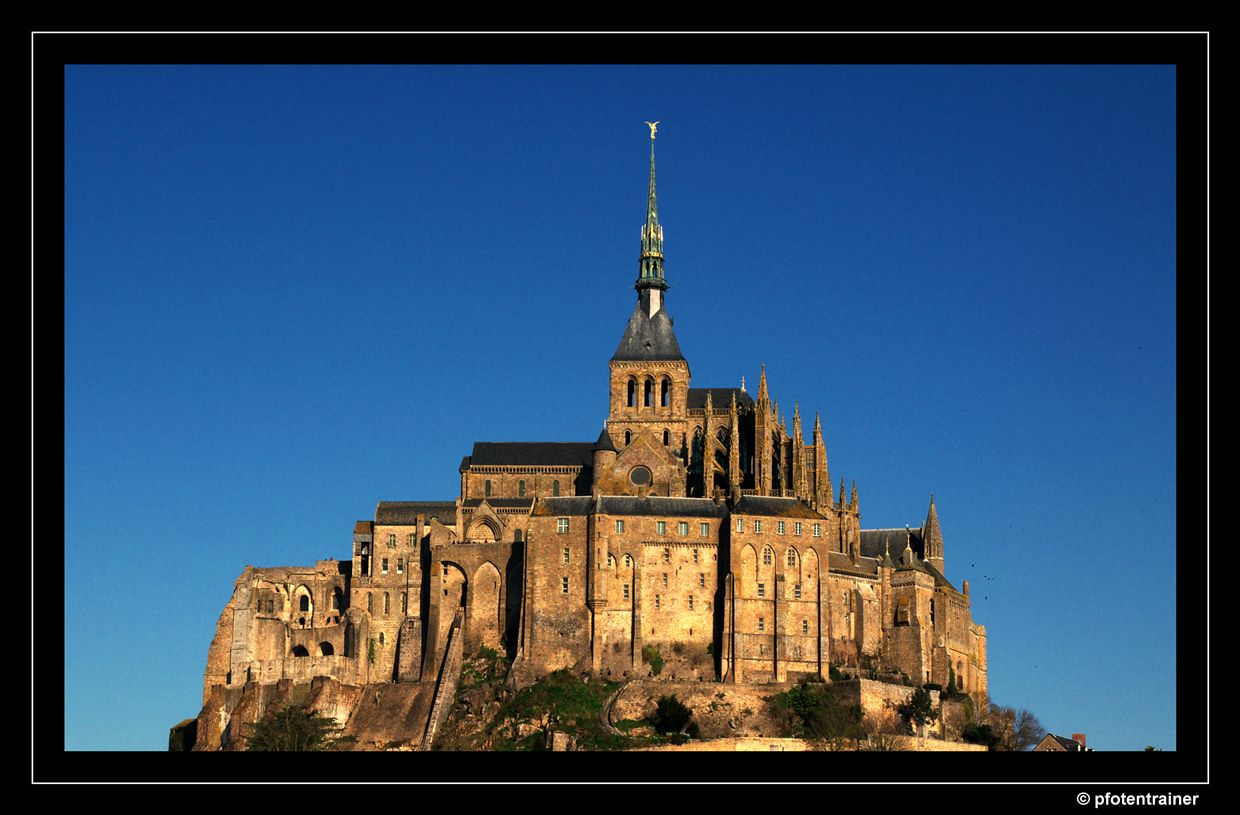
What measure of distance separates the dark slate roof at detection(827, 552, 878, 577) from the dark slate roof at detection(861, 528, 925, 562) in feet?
9.48

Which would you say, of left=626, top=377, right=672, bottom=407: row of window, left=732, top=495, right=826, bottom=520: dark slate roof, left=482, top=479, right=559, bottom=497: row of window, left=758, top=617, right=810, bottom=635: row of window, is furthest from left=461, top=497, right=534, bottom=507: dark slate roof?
left=758, top=617, right=810, bottom=635: row of window

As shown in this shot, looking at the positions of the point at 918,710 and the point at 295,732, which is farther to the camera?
the point at 918,710

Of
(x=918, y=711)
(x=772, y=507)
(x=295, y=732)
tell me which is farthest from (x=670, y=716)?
(x=295, y=732)

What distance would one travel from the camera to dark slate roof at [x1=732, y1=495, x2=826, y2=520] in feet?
324

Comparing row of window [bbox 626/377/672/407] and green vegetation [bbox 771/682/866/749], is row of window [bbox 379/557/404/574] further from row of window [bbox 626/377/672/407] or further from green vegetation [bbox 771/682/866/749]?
green vegetation [bbox 771/682/866/749]

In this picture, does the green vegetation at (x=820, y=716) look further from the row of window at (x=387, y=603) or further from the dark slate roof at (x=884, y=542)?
the row of window at (x=387, y=603)

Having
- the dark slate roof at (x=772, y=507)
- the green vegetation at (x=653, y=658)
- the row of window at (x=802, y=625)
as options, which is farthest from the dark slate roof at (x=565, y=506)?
Answer: the row of window at (x=802, y=625)

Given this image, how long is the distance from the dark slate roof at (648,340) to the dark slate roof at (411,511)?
13.4 meters

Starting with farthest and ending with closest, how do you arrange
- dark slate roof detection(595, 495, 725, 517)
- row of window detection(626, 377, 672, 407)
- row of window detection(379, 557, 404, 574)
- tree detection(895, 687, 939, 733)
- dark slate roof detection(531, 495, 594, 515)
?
1. row of window detection(626, 377, 672, 407)
2. row of window detection(379, 557, 404, 574)
3. dark slate roof detection(595, 495, 725, 517)
4. dark slate roof detection(531, 495, 594, 515)
5. tree detection(895, 687, 939, 733)

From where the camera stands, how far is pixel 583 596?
320 feet

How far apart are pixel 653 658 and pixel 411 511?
1766 cm

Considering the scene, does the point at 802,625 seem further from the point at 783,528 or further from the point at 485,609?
the point at 485,609

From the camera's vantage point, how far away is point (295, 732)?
9494cm
